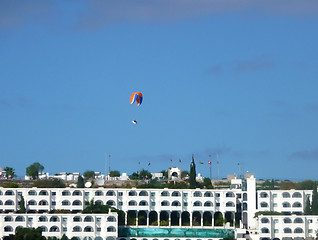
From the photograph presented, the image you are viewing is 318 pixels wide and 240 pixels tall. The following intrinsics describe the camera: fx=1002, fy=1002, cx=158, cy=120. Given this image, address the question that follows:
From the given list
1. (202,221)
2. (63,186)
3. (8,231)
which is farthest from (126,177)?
(8,231)

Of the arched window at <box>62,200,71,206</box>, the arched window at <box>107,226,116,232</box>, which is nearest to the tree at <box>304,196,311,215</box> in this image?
the arched window at <box>107,226,116,232</box>

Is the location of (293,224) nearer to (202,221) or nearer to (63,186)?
(202,221)

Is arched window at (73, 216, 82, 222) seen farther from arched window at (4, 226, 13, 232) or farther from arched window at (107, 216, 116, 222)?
arched window at (4, 226, 13, 232)

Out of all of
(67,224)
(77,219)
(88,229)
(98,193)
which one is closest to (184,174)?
(98,193)

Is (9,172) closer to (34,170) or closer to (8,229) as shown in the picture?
(34,170)

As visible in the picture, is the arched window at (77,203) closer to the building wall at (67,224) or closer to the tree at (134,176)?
the building wall at (67,224)

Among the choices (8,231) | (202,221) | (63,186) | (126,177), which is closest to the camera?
(8,231)

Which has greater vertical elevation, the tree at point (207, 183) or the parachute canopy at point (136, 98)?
the parachute canopy at point (136, 98)

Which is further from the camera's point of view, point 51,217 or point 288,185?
point 288,185

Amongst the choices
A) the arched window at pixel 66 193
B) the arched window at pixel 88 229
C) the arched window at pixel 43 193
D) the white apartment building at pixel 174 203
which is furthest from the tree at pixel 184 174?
the arched window at pixel 88 229
